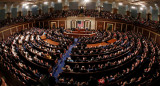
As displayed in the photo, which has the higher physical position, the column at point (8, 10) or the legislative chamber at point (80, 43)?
the column at point (8, 10)

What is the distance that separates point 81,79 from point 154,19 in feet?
94.3

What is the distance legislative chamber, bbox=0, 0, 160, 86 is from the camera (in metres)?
12.4

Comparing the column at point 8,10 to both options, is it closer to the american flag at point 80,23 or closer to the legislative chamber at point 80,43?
the legislative chamber at point 80,43

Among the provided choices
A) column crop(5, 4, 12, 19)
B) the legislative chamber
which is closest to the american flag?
the legislative chamber

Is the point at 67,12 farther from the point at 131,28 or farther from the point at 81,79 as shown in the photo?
the point at 81,79

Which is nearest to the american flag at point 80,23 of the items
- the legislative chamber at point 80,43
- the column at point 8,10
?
the legislative chamber at point 80,43

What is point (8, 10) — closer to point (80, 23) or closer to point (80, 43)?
point (80, 23)

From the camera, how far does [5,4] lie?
33.0 metres

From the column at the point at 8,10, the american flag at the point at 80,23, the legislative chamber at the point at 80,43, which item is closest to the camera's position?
the legislative chamber at the point at 80,43

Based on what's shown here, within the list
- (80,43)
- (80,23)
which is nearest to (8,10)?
(80,23)

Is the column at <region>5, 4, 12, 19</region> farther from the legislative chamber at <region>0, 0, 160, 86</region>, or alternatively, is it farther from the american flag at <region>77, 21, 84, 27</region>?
the american flag at <region>77, 21, 84, 27</region>

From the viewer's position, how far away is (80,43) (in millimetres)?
24250

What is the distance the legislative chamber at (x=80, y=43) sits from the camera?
40.5ft

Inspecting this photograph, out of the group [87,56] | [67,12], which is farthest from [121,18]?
[87,56]
